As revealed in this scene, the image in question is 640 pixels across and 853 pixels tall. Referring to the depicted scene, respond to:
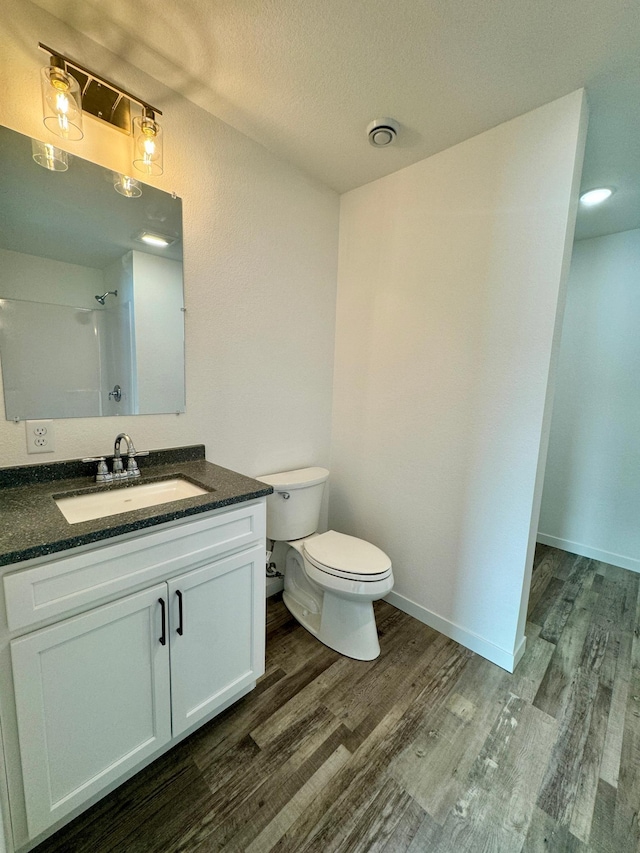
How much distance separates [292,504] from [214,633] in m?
0.73

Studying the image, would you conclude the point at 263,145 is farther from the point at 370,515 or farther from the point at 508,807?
the point at 508,807

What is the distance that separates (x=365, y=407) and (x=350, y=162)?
50.6 inches

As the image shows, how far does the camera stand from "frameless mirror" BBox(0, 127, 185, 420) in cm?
111

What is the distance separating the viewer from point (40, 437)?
1.18m

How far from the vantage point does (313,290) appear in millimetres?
2000

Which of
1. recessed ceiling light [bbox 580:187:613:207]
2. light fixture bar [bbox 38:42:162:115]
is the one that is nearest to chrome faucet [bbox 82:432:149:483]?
light fixture bar [bbox 38:42:162:115]

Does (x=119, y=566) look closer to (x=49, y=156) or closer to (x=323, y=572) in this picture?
(x=323, y=572)

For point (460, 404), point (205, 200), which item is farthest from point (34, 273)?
point (460, 404)

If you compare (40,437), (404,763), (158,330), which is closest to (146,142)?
(158,330)

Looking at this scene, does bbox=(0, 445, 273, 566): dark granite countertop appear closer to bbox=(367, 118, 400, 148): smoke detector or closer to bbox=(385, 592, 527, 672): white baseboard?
bbox=(385, 592, 527, 672): white baseboard

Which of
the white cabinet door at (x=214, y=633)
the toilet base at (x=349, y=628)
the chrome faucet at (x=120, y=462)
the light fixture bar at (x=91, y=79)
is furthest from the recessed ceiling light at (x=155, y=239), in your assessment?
the toilet base at (x=349, y=628)

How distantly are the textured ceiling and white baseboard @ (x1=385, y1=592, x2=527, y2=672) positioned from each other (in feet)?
7.51

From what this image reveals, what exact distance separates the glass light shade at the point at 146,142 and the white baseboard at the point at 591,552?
11.4ft

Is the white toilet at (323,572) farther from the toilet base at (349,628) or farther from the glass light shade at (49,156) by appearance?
the glass light shade at (49,156)
